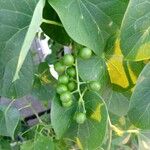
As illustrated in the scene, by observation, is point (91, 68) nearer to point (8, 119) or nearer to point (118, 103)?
point (118, 103)

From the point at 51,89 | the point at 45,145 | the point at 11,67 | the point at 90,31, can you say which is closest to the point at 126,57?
the point at 90,31

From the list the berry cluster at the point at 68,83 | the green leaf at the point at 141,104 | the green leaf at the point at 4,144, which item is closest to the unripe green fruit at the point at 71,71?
the berry cluster at the point at 68,83

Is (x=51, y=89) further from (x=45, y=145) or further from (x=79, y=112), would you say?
(x=79, y=112)

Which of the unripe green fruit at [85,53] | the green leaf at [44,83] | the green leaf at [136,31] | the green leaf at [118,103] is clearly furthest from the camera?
the green leaf at [44,83]

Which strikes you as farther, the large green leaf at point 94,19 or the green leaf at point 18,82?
the green leaf at point 18,82

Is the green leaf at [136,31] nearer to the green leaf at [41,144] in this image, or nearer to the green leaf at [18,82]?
the green leaf at [18,82]

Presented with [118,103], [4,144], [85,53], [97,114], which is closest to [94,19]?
[85,53]
